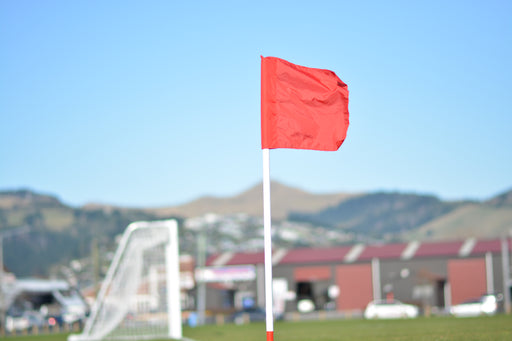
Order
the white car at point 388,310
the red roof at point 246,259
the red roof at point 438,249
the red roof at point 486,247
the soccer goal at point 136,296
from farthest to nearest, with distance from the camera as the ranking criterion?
the red roof at point 246,259
the red roof at point 438,249
the red roof at point 486,247
the white car at point 388,310
the soccer goal at point 136,296

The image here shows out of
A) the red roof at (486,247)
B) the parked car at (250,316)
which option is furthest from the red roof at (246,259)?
the red roof at (486,247)

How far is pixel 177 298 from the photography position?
30469 millimetres

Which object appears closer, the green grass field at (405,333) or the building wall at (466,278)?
the green grass field at (405,333)

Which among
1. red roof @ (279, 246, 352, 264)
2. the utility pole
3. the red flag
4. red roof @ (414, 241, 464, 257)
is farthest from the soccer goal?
red roof @ (279, 246, 352, 264)

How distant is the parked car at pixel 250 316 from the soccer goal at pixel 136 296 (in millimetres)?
28844

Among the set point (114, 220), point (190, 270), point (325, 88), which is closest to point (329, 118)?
point (325, 88)

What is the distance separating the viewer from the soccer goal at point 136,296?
30350 millimetres

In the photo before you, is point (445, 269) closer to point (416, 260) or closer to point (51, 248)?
point (416, 260)

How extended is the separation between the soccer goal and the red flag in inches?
731

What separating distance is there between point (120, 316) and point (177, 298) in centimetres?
237

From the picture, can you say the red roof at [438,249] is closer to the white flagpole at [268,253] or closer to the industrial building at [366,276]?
the industrial building at [366,276]

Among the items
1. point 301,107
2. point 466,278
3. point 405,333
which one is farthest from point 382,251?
point 301,107

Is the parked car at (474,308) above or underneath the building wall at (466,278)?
underneath

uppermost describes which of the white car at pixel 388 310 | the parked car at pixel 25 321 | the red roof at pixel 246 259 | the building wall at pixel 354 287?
the red roof at pixel 246 259
